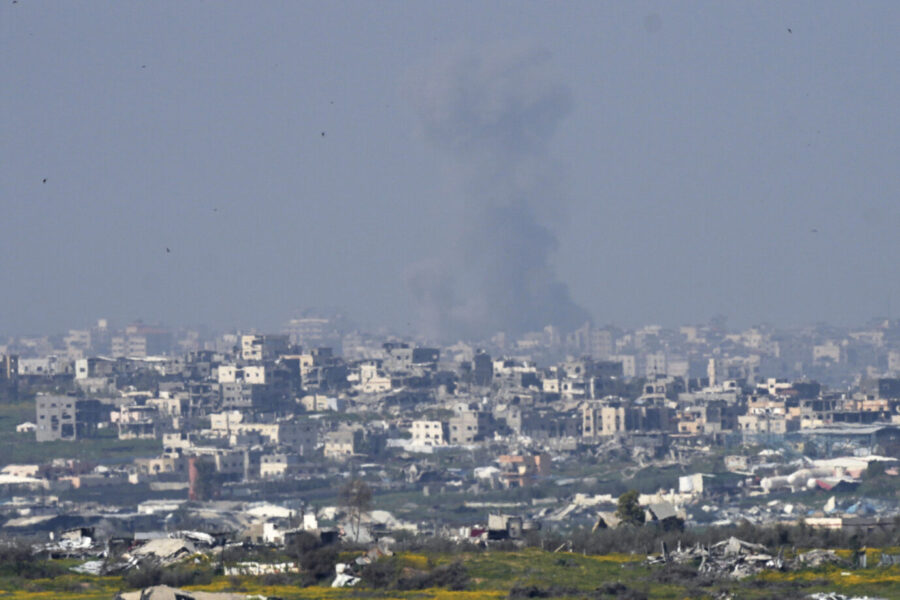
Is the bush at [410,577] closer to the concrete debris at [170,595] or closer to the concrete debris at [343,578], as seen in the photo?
the concrete debris at [343,578]

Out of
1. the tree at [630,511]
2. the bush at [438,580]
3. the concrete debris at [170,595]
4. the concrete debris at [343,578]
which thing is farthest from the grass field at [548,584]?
the tree at [630,511]

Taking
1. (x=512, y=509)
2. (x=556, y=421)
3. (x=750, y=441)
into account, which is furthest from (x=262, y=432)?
(x=512, y=509)

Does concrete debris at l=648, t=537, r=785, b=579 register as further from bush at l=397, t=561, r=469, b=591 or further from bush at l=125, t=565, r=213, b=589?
bush at l=125, t=565, r=213, b=589

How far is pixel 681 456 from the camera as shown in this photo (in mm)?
105938

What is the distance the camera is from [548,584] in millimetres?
34875

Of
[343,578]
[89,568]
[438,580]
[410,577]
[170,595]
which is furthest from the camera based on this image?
[89,568]

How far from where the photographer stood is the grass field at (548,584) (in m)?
33.6

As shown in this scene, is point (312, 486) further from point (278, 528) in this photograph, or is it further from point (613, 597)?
point (613, 597)

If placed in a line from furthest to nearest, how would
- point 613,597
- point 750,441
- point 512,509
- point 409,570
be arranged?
point 750,441, point 512,509, point 409,570, point 613,597

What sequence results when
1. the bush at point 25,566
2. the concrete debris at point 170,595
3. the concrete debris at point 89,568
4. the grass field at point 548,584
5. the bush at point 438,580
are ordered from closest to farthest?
1. the concrete debris at point 170,595
2. the grass field at point 548,584
3. the bush at point 438,580
4. the bush at point 25,566
5. the concrete debris at point 89,568

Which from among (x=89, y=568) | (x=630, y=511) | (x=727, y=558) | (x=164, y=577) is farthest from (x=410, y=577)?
(x=630, y=511)

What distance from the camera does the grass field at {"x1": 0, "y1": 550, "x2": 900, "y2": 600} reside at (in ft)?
110

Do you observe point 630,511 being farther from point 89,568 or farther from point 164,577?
point 164,577

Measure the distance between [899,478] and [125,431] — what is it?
45510 millimetres
